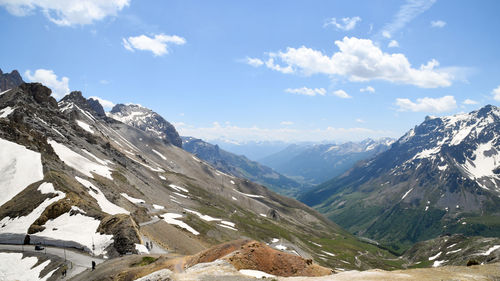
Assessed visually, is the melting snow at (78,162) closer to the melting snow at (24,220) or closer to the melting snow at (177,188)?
the melting snow at (24,220)

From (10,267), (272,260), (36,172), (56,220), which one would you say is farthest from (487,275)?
(36,172)

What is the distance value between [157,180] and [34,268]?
5467 inches

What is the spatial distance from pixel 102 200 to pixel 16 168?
71.7ft

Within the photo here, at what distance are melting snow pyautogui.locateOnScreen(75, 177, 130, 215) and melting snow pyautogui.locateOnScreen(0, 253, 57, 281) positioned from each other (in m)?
29.1

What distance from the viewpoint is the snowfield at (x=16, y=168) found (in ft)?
244

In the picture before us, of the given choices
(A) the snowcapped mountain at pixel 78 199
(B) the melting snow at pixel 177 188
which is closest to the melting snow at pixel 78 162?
(A) the snowcapped mountain at pixel 78 199

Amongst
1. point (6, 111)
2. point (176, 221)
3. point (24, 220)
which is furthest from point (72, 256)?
point (6, 111)

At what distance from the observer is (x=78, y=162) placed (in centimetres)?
12275

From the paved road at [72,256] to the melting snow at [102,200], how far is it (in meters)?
25.8

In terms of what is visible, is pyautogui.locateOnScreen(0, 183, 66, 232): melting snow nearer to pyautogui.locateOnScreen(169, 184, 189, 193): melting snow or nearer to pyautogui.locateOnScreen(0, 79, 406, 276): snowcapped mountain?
pyautogui.locateOnScreen(0, 79, 406, 276): snowcapped mountain

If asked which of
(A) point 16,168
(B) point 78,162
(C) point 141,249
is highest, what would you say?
(B) point 78,162

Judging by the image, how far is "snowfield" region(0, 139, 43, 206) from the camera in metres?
74.3

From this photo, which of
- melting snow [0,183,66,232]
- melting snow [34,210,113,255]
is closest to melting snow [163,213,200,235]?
melting snow [0,183,66,232]

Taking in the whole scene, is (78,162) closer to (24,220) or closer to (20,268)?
(24,220)
